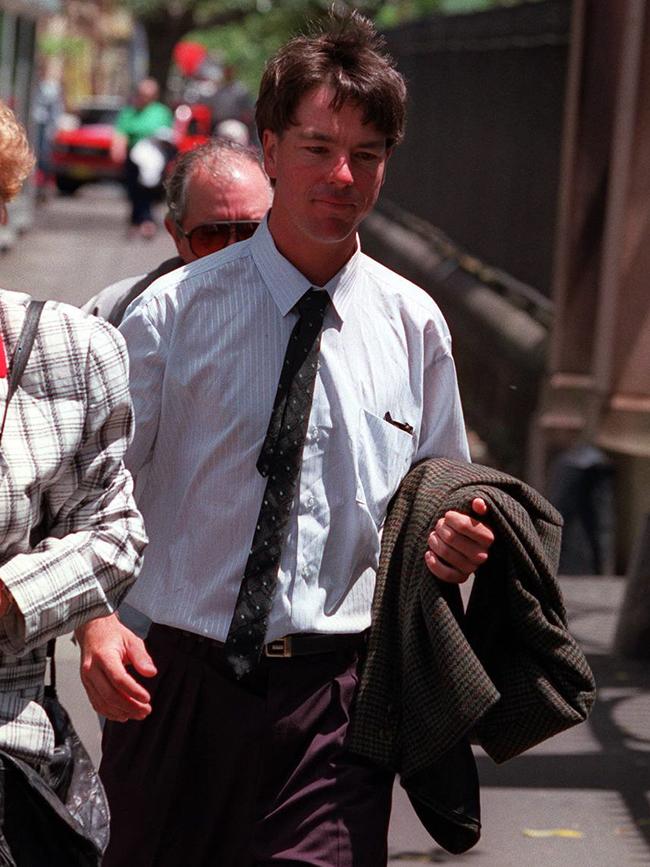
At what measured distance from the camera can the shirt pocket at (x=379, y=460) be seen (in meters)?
3.33

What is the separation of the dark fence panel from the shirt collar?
8183mm

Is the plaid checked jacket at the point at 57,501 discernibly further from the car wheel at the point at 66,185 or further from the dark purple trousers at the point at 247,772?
the car wheel at the point at 66,185

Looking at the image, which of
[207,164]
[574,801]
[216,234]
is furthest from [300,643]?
[574,801]

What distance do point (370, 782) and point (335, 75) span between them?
124 centimetres

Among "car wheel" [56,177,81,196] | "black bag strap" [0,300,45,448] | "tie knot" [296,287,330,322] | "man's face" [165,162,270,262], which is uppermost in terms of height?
"black bag strap" [0,300,45,448]

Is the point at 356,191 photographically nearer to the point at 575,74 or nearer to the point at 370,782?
the point at 370,782

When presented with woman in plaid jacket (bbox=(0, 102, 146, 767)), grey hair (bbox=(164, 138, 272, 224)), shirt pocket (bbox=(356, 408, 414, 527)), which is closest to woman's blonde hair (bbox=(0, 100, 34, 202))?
woman in plaid jacket (bbox=(0, 102, 146, 767))

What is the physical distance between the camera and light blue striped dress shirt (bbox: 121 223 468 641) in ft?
10.8

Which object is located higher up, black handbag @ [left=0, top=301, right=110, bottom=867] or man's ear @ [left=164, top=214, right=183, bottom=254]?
man's ear @ [left=164, top=214, right=183, bottom=254]

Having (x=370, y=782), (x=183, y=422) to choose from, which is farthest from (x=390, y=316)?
(x=370, y=782)

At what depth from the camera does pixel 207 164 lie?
179 inches

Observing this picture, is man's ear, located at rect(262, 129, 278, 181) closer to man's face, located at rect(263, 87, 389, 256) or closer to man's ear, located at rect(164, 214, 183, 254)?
man's face, located at rect(263, 87, 389, 256)

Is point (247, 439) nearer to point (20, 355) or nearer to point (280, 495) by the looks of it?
point (280, 495)

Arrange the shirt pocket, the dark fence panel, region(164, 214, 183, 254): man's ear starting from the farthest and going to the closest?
the dark fence panel < region(164, 214, 183, 254): man's ear < the shirt pocket
